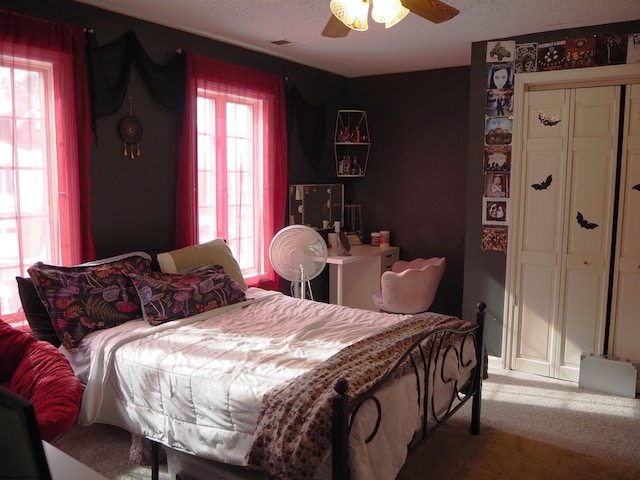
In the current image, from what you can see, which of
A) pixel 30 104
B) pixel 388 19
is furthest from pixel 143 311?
pixel 388 19

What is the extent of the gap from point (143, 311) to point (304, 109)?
271cm

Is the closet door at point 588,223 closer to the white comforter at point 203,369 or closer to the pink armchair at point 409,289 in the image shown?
the pink armchair at point 409,289

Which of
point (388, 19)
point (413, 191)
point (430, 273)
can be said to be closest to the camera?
point (388, 19)

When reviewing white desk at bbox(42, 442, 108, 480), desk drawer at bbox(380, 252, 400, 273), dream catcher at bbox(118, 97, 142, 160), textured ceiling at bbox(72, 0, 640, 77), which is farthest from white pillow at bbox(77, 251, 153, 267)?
desk drawer at bbox(380, 252, 400, 273)

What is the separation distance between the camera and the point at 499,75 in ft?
13.4

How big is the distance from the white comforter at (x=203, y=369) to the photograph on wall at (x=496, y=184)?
145 cm

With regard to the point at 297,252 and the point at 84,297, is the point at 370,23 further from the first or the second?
the point at 84,297

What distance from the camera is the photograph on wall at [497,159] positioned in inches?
162

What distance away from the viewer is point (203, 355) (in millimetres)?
2658

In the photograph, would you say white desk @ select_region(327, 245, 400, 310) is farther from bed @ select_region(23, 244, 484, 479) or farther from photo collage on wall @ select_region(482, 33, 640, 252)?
bed @ select_region(23, 244, 484, 479)

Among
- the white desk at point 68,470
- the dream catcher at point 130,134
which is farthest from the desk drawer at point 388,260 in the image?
the white desk at point 68,470

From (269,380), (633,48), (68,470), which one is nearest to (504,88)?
(633,48)

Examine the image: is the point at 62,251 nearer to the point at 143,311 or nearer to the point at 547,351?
the point at 143,311

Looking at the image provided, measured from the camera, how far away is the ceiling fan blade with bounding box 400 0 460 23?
235cm
